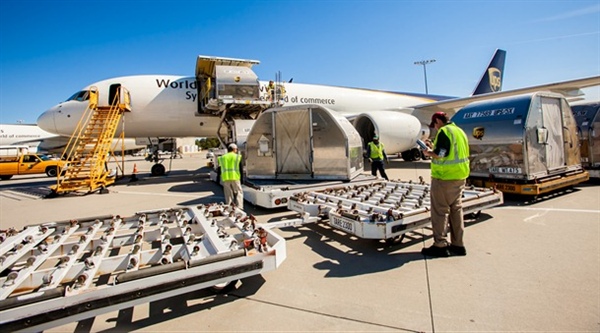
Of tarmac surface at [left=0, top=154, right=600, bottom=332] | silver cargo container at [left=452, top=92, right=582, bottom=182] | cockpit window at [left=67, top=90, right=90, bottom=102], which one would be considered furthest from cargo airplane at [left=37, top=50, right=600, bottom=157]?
tarmac surface at [left=0, top=154, right=600, bottom=332]

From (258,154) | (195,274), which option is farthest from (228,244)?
(258,154)

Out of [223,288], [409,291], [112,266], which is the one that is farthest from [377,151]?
[112,266]

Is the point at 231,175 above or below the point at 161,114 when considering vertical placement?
below

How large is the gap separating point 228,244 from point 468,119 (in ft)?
22.5

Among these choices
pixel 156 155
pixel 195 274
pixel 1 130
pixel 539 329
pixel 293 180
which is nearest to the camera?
pixel 539 329

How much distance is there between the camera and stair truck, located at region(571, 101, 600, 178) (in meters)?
8.50

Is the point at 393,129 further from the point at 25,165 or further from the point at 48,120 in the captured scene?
the point at 25,165

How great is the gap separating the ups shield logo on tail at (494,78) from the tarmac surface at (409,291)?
2031 centimetres

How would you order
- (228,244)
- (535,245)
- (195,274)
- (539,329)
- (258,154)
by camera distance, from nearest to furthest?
(539,329) → (195,274) → (228,244) → (535,245) → (258,154)

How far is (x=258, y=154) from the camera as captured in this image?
27.8 feet

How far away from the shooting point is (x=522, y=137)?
20.5 feet

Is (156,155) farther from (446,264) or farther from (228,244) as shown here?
(446,264)

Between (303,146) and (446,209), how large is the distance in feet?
16.9

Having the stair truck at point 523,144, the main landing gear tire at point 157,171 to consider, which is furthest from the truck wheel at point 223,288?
the main landing gear tire at point 157,171
